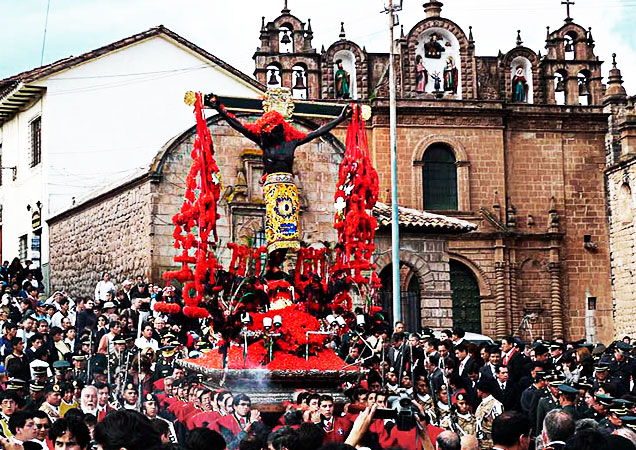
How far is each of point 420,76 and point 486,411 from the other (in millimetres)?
26118

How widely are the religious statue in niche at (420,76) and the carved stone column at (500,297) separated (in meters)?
6.32

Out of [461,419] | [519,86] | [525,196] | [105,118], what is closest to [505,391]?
[461,419]

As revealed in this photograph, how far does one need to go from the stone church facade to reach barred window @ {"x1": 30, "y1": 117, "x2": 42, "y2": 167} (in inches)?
361

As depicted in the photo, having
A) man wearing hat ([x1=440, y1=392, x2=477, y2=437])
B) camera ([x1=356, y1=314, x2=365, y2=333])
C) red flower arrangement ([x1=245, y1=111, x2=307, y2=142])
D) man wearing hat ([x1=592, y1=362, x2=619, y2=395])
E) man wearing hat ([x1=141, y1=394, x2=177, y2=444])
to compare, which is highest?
red flower arrangement ([x1=245, y1=111, x2=307, y2=142])

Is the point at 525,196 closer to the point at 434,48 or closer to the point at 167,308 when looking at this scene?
the point at 434,48

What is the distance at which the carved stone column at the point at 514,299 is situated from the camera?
3653cm

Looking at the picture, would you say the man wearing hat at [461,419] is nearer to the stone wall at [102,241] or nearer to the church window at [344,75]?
the stone wall at [102,241]

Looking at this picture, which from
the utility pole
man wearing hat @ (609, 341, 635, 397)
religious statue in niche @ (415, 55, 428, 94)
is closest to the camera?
man wearing hat @ (609, 341, 635, 397)

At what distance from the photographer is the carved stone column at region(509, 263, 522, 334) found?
36531mm

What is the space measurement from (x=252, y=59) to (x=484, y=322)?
11.5m

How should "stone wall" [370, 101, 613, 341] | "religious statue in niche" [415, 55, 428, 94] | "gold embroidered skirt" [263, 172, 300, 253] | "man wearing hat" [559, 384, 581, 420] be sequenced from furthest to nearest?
"religious statue in niche" [415, 55, 428, 94] < "stone wall" [370, 101, 613, 341] < "gold embroidered skirt" [263, 172, 300, 253] < "man wearing hat" [559, 384, 581, 420]

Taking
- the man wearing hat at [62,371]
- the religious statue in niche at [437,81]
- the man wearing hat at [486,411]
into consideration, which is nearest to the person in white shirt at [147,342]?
the man wearing hat at [62,371]

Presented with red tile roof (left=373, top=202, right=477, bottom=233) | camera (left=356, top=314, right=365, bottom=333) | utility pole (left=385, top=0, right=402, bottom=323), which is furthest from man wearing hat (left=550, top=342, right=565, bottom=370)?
red tile roof (left=373, top=202, right=477, bottom=233)

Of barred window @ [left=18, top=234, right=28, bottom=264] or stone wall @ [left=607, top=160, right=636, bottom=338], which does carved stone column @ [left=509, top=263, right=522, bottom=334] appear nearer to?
stone wall @ [left=607, top=160, right=636, bottom=338]
